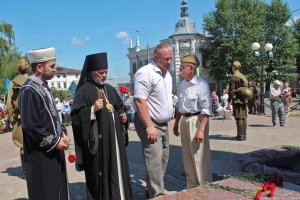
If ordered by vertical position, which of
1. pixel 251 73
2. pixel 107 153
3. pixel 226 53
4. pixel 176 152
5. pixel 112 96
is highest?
pixel 226 53

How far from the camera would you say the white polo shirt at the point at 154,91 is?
378 centimetres

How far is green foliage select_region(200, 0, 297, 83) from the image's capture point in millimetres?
37978

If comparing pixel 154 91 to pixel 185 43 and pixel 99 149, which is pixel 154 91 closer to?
pixel 99 149

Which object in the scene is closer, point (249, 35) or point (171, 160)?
point (171, 160)

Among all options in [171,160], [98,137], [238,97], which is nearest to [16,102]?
[98,137]

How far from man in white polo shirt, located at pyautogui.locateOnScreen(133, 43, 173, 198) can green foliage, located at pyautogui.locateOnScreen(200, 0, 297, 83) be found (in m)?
35.7

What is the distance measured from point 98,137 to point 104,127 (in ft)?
0.45

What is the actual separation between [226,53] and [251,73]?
4.15 m

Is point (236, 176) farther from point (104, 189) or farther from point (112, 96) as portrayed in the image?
point (112, 96)

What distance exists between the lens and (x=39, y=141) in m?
2.76

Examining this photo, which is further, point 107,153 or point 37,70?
point 107,153

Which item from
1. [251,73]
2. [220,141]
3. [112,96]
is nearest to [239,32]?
[251,73]

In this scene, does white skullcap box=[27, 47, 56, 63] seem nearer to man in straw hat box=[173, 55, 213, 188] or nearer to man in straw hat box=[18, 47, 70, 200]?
man in straw hat box=[18, 47, 70, 200]

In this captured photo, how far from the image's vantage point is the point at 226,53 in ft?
129
